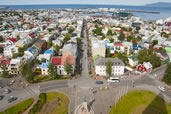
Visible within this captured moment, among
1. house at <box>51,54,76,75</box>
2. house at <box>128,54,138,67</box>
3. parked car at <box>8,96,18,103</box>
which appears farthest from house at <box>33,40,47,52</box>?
house at <box>128,54,138,67</box>

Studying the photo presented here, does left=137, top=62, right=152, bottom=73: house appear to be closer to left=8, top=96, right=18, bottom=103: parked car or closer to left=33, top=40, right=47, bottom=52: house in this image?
left=8, top=96, right=18, bottom=103: parked car

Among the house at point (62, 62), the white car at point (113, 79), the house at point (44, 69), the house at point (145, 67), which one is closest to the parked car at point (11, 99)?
the house at point (44, 69)

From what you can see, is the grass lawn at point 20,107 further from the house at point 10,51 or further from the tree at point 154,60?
the tree at point 154,60

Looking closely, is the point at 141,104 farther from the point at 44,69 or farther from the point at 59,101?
the point at 44,69

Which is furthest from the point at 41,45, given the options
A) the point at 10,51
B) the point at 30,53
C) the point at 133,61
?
the point at 133,61

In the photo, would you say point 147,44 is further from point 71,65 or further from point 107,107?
point 107,107

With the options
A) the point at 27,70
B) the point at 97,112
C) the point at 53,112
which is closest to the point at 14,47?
the point at 27,70

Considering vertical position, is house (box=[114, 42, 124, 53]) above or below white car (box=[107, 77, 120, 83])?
above

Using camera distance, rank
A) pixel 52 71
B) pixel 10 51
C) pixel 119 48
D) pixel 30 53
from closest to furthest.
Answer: pixel 52 71
pixel 30 53
pixel 10 51
pixel 119 48
